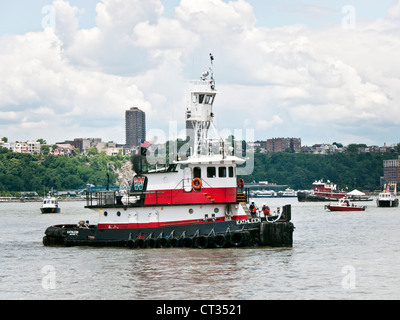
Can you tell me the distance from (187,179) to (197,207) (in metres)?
1.62

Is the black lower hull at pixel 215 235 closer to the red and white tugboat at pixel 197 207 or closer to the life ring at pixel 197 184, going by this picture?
the red and white tugboat at pixel 197 207

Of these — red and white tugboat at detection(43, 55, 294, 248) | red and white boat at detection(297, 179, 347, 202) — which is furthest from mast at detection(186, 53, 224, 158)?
red and white boat at detection(297, 179, 347, 202)

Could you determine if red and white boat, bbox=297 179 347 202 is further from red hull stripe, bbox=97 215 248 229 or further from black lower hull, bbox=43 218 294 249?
black lower hull, bbox=43 218 294 249

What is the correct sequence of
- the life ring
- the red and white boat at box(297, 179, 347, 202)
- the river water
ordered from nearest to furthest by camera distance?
the river water, the life ring, the red and white boat at box(297, 179, 347, 202)

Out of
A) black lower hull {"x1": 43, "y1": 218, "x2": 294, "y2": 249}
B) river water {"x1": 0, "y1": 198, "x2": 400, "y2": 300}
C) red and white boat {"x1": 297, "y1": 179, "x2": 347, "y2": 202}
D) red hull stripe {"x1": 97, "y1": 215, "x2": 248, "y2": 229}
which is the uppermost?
red and white boat {"x1": 297, "y1": 179, "x2": 347, "y2": 202}

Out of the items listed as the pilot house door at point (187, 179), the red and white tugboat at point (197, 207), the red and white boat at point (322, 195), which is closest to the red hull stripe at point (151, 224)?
the red and white tugboat at point (197, 207)

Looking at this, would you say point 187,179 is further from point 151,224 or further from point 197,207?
point 151,224

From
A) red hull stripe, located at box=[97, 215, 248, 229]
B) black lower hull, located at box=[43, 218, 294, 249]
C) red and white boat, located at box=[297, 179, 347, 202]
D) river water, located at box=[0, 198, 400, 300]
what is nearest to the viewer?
river water, located at box=[0, 198, 400, 300]

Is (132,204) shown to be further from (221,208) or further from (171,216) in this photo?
(221,208)

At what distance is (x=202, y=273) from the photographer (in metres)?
30.7

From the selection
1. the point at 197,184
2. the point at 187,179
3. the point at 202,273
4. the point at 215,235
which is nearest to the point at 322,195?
the point at 187,179

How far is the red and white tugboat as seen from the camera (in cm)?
3744

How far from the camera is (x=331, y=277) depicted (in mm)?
30797
